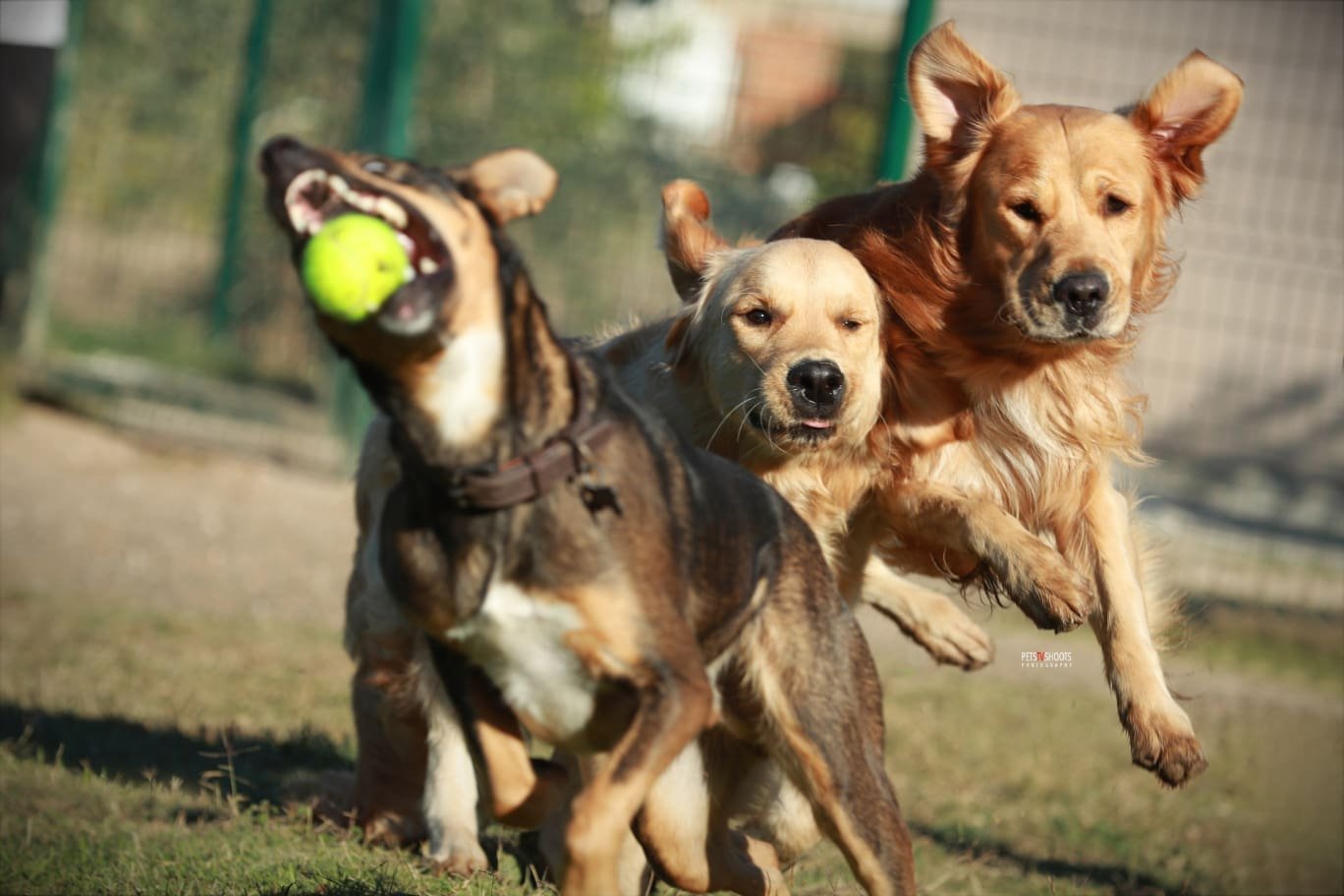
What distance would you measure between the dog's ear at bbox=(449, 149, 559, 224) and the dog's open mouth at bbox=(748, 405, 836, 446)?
132 cm

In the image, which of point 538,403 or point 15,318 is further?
point 15,318

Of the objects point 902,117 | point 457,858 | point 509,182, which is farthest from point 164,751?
point 902,117

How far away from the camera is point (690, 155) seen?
10734 mm

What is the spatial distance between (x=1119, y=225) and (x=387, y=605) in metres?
2.21

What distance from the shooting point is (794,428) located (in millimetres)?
4199

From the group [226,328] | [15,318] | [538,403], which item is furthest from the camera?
[226,328]

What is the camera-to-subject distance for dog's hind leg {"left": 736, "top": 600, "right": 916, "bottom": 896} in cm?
339

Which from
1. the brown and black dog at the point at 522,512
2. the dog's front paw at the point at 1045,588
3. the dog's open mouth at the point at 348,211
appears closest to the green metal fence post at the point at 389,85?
the dog's front paw at the point at 1045,588

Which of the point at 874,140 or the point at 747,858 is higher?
the point at 874,140

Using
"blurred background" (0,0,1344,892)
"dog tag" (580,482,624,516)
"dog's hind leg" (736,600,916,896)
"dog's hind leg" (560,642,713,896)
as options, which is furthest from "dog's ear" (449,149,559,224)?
"blurred background" (0,0,1344,892)

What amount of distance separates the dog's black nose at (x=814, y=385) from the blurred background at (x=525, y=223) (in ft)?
12.1

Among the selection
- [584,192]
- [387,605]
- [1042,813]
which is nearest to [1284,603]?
[1042,813]

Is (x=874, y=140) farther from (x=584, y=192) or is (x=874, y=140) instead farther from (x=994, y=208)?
(x=994, y=208)

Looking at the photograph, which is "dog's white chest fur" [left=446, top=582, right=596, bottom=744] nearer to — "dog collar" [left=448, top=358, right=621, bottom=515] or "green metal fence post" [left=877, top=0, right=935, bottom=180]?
"dog collar" [left=448, top=358, right=621, bottom=515]
